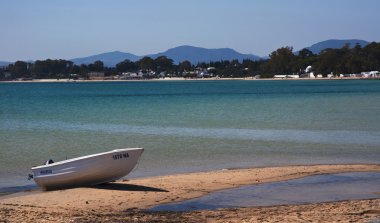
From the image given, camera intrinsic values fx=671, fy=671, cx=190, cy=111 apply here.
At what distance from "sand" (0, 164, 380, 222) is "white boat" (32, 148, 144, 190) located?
299 mm

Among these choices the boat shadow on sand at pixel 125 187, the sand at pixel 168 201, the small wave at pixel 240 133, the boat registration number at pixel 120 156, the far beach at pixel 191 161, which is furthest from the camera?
the small wave at pixel 240 133

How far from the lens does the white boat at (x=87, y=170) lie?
16.8m

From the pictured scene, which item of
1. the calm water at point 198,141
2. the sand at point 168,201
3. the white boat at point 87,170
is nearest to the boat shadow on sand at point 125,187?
the sand at point 168,201

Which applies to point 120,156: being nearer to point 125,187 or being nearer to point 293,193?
point 125,187

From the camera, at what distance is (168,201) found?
14.9 m

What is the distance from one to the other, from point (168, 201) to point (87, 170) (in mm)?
2889

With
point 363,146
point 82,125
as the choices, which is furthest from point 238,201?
point 82,125

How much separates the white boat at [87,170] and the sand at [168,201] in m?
0.30

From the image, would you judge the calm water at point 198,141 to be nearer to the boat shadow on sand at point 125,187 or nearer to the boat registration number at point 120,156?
the boat shadow on sand at point 125,187

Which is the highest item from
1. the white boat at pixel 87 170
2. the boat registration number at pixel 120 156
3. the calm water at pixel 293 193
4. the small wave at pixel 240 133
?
the boat registration number at pixel 120 156

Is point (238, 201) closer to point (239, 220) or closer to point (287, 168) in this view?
point (239, 220)

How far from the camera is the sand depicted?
12422 millimetres

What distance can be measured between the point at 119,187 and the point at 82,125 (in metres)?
24.7

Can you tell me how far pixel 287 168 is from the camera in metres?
20.2
